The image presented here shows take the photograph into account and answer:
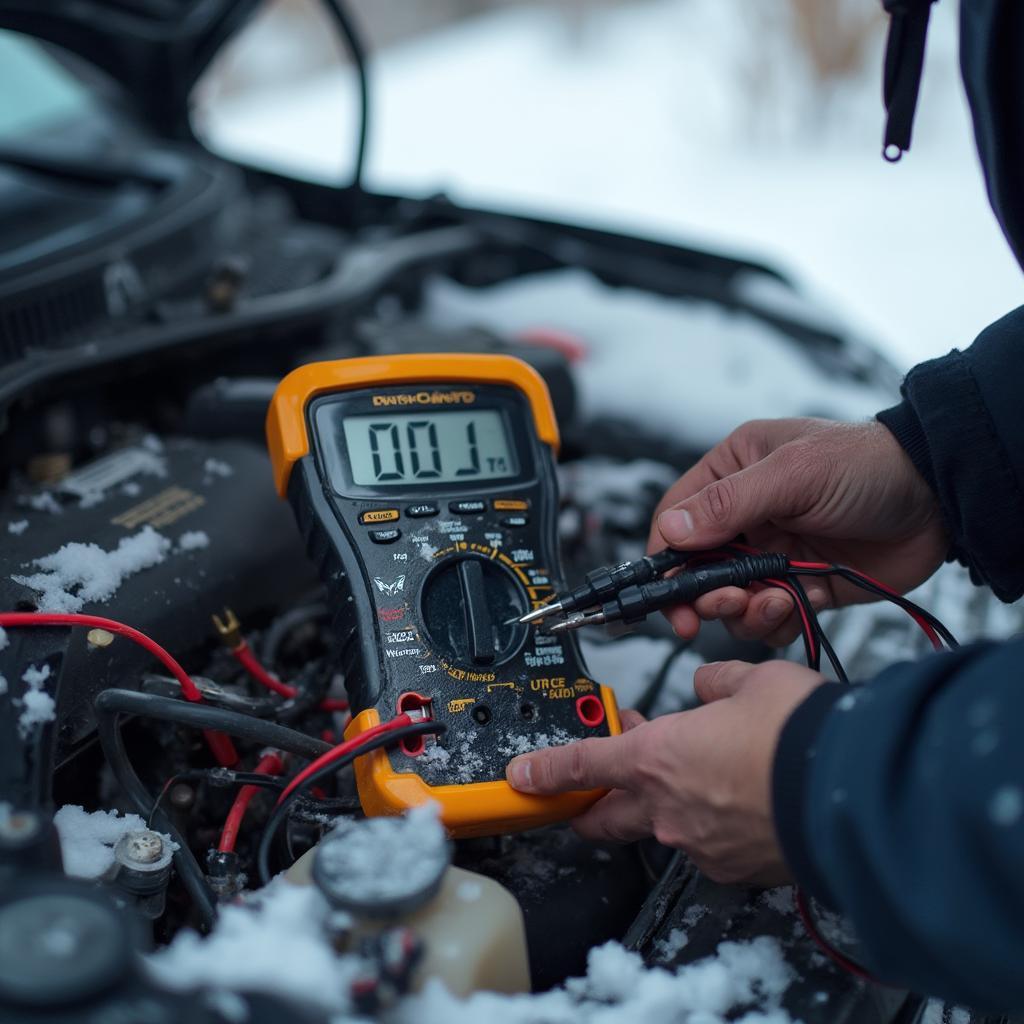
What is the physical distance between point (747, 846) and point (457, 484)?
1.49 ft

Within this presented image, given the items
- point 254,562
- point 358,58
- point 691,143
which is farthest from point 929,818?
point 691,143

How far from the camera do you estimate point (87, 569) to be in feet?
3.44

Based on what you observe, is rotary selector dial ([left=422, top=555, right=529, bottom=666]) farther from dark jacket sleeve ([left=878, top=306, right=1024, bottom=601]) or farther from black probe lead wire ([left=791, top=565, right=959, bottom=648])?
dark jacket sleeve ([left=878, top=306, right=1024, bottom=601])

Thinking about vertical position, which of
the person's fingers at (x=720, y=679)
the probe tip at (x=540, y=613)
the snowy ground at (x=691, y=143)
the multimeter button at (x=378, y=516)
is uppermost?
the multimeter button at (x=378, y=516)

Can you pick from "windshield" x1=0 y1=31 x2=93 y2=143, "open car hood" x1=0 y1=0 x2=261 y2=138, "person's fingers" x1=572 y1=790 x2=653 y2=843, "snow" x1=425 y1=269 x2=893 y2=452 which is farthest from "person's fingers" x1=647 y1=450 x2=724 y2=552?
"windshield" x1=0 y1=31 x2=93 y2=143

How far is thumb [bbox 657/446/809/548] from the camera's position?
3.56 ft

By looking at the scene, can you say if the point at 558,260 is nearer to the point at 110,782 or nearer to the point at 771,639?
the point at 771,639

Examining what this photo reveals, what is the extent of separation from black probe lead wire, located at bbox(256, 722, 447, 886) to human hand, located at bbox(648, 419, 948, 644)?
0.29 metres

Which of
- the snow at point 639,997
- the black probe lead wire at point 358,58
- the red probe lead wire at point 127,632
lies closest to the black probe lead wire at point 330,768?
the red probe lead wire at point 127,632

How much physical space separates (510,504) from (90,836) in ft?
1.58

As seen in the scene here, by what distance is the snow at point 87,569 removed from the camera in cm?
101

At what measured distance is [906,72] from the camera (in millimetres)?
1191

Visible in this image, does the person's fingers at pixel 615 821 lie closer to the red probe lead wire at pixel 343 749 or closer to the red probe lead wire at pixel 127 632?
the red probe lead wire at pixel 343 749

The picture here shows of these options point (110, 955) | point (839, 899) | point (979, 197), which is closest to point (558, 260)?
point (839, 899)
